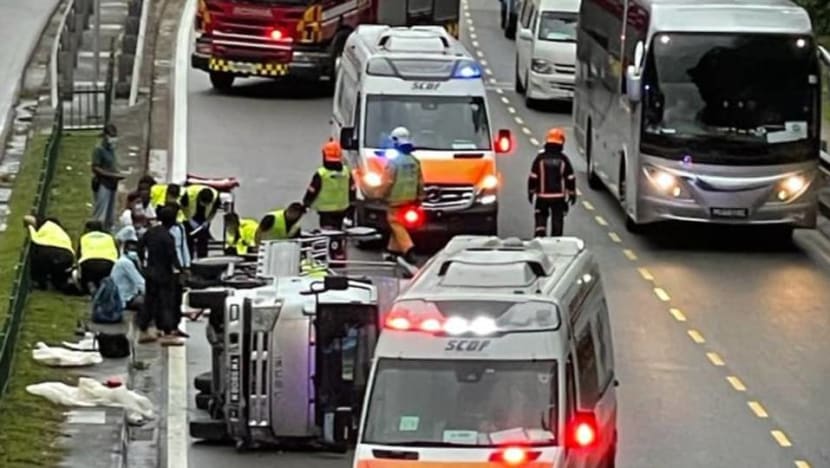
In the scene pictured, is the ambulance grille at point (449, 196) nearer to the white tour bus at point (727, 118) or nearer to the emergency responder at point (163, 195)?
the white tour bus at point (727, 118)

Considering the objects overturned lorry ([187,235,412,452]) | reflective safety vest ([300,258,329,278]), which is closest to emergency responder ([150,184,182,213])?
reflective safety vest ([300,258,329,278])

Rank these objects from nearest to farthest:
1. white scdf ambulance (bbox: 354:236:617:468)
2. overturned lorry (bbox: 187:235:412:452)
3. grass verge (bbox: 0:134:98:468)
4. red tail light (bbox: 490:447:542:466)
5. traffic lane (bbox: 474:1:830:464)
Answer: red tail light (bbox: 490:447:542:466) → white scdf ambulance (bbox: 354:236:617:468) → grass verge (bbox: 0:134:98:468) → overturned lorry (bbox: 187:235:412:452) → traffic lane (bbox: 474:1:830:464)

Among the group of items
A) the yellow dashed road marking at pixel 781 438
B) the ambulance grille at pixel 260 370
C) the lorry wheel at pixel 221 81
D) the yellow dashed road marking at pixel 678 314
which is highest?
the ambulance grille at pixel 260 370

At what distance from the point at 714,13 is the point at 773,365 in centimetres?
778

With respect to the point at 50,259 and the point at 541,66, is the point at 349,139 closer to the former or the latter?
the point at 50,259

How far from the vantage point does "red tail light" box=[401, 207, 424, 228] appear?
27906 mm

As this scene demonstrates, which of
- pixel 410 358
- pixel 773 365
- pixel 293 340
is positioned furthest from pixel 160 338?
pixel 410 358

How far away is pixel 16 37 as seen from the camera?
45.3m

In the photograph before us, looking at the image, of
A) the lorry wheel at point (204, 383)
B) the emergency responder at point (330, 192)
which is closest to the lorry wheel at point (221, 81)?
the emergency responder at point (330, 192)

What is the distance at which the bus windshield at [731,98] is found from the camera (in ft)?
98.8

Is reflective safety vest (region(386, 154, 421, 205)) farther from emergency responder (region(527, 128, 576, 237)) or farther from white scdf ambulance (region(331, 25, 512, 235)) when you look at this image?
emergency responder (region(527, 128, 576, 237))

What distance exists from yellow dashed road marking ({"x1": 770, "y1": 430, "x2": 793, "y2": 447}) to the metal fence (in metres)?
7.02

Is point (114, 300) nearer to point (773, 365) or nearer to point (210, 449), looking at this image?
point (210, 449)

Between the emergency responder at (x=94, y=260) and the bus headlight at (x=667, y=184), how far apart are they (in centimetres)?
793
